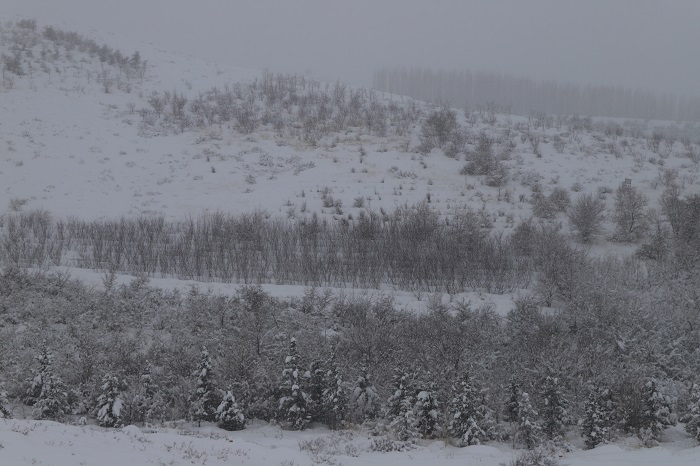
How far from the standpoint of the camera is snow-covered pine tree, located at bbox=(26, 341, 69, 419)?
1012 cm

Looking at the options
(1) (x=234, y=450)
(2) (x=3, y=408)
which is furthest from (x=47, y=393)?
(1) (x=234, y=450)

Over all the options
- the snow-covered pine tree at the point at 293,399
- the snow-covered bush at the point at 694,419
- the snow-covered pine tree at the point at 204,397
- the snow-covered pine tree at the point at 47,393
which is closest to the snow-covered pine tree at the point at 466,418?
the snow-covered pine tree at the point at 293,399

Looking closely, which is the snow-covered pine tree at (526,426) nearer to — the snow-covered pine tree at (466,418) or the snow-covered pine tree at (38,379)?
the snow-covered pine tree at (466,418)

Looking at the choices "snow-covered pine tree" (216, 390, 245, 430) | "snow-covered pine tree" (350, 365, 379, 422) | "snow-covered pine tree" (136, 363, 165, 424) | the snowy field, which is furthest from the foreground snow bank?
the snowy field

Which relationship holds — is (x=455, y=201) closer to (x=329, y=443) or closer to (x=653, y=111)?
(x=329, y=443)

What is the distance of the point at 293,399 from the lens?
1079 cm

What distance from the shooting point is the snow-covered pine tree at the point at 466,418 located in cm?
953

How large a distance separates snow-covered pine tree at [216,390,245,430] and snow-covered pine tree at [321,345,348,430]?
1840mm

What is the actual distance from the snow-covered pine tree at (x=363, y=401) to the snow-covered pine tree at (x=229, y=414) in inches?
96.9

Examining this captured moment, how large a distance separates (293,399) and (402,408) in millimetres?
2375

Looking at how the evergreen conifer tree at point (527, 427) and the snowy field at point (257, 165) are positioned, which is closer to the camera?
the evergreen conifer tree at point (527, 427)

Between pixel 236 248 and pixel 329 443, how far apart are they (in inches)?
440

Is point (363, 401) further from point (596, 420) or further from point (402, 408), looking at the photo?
point (596, 420)

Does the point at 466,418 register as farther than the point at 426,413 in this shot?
No
